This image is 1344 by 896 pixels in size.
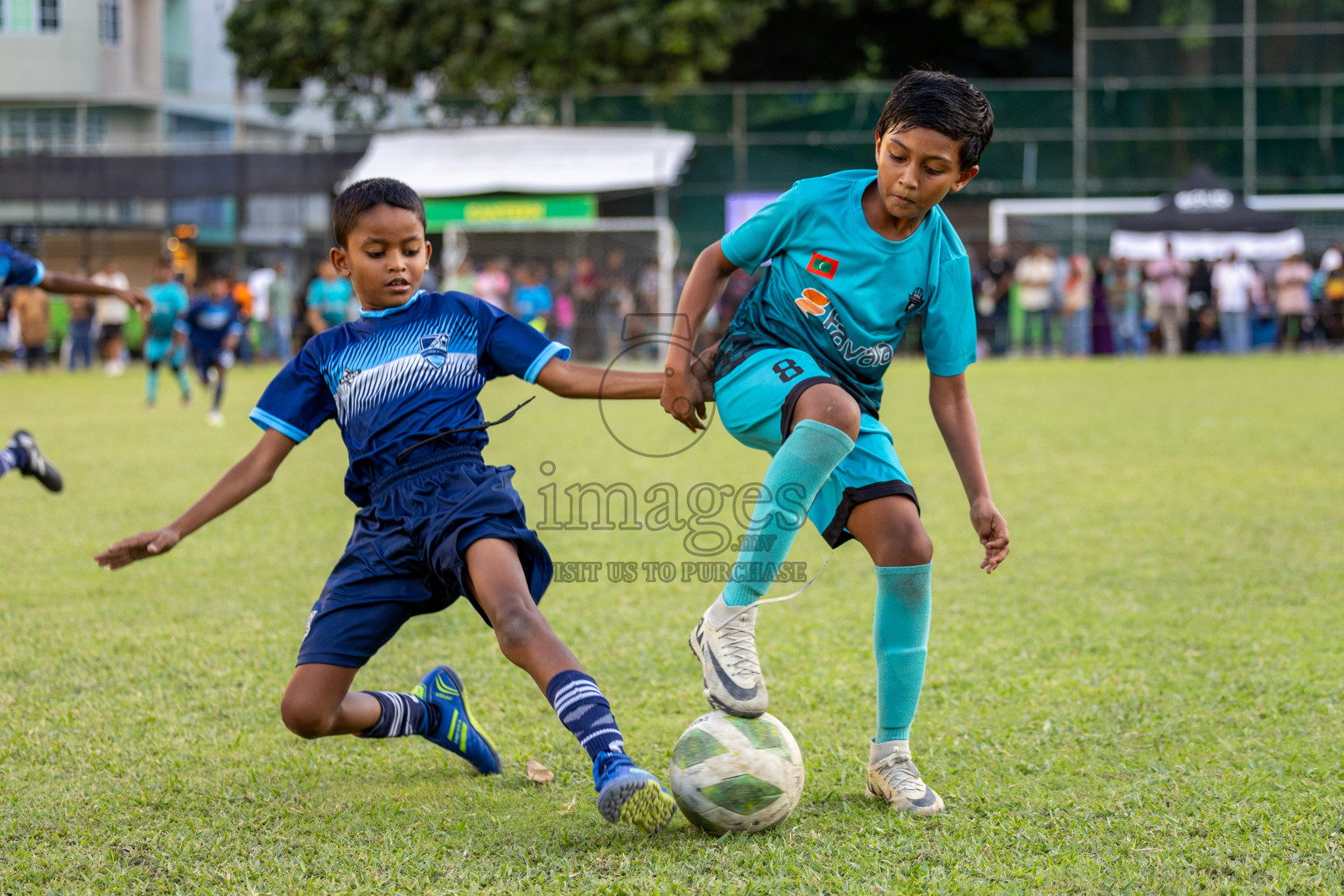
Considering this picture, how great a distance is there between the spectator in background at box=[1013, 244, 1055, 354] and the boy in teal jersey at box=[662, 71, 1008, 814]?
62.7ft

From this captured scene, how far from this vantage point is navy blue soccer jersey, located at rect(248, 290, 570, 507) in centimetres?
320

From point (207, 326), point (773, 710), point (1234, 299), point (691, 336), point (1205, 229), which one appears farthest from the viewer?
point (1205, 229)

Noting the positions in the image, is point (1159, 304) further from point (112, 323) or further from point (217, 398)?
point (112, 323)

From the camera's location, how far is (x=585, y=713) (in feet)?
9.00

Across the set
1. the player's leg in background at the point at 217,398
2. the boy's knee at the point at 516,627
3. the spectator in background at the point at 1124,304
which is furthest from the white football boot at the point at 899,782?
the spectator in background at the point at 1124,304

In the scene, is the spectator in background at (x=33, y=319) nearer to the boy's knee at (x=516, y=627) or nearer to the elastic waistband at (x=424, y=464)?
the elastic waistband at (x=424, y=464)

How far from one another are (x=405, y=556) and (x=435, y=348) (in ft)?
1.78

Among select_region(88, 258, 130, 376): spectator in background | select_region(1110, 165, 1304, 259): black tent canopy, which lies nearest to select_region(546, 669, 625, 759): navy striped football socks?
select_region(1110, 165, 1304, 259): black tent canopy

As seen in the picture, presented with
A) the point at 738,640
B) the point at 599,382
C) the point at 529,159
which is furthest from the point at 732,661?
the point at 529,159

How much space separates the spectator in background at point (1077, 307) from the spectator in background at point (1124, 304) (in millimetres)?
387

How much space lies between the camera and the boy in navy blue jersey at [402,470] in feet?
9.92

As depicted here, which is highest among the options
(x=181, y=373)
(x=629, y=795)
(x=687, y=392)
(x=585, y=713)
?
(x=687, y=392)

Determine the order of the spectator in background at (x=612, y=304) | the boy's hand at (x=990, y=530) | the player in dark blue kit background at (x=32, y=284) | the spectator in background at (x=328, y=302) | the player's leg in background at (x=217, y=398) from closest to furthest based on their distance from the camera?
1. the boy's hand at (x=990, y=530)
2. the player in dark blue kit background at (x=32, y=284)
3. the player's leg in background at (x=217, y=398)
4. the spectator in background at (x=328, y=302)
5. the spectator in background at (x=612, y=304)

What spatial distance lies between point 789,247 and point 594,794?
142cm
